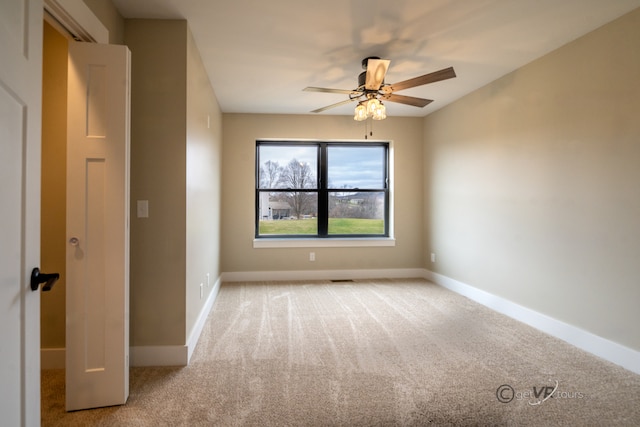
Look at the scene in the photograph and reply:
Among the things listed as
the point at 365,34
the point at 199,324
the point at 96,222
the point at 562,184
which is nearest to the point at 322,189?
the point at 365,34

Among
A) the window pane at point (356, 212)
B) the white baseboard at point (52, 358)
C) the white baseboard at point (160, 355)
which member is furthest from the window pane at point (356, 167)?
the white baseboard at point (52, 358)

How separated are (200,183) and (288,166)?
7.04ft

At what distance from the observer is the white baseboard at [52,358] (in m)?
2.23

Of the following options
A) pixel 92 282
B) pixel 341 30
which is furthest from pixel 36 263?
pixel 341 30

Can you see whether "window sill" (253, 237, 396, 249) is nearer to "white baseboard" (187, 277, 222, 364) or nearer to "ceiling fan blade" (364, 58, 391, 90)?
"white baseboard" (187, 277, 222, 364)

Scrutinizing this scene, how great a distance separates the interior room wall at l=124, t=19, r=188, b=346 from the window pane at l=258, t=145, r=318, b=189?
8.46 ft

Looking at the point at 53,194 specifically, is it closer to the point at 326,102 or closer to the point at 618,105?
the point at 326,102

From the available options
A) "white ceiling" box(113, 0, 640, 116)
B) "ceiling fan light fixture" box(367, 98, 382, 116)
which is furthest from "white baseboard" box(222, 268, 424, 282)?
"ceiling fan light fixture" box(367, 98, 382, 116)

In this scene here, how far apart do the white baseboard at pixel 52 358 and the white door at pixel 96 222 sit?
2.16 ft

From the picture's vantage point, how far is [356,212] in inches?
198

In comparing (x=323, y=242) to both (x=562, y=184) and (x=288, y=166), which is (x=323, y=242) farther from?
(x=562, y=184)

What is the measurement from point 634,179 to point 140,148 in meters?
3.54

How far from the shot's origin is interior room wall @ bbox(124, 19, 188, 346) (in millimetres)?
2232

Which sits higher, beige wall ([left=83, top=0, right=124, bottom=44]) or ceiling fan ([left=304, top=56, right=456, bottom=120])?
beige wall ([left=83, top=0, right=124, bottom=44])
